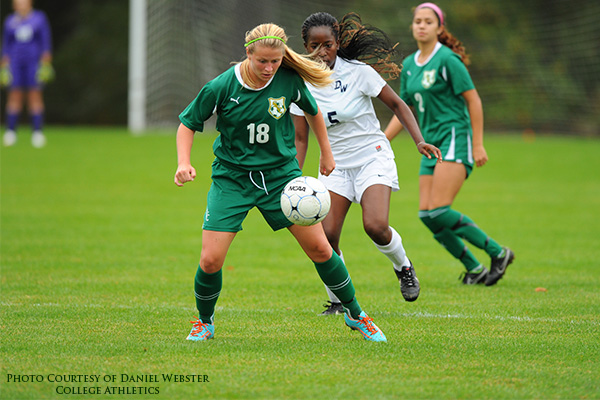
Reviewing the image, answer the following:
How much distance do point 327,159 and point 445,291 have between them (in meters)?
2.27

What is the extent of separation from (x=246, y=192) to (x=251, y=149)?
0.25 meters

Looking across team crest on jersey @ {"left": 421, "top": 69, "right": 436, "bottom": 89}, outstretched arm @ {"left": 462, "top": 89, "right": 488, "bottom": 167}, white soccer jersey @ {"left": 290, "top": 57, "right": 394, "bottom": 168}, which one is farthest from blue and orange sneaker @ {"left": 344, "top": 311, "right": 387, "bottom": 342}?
team crest on jersey @ {"left": 421, "top": 69, "right": 436, "bottom": 89}

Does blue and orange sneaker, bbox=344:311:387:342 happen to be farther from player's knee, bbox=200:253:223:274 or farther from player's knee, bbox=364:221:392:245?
player's knee, bbox=200:253:223:274

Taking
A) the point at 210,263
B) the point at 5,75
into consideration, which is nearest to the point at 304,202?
the point at 210,263

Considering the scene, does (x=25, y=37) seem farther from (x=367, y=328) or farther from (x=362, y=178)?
(x=367, y=328)

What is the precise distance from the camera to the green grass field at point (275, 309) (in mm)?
3896

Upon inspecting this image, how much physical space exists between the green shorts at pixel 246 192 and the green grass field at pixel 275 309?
0.75 m

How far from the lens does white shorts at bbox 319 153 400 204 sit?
557 cm

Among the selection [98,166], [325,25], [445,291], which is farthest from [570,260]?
[98,166]

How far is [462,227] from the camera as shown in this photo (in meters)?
7.02

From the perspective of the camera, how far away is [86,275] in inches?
273

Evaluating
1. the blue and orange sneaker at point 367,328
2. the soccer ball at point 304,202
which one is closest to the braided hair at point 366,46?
the soccer ball at point 304,202

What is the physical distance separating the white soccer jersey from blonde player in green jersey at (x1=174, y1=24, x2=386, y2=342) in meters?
0.82

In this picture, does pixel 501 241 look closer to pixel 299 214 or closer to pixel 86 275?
pixel 86 275
